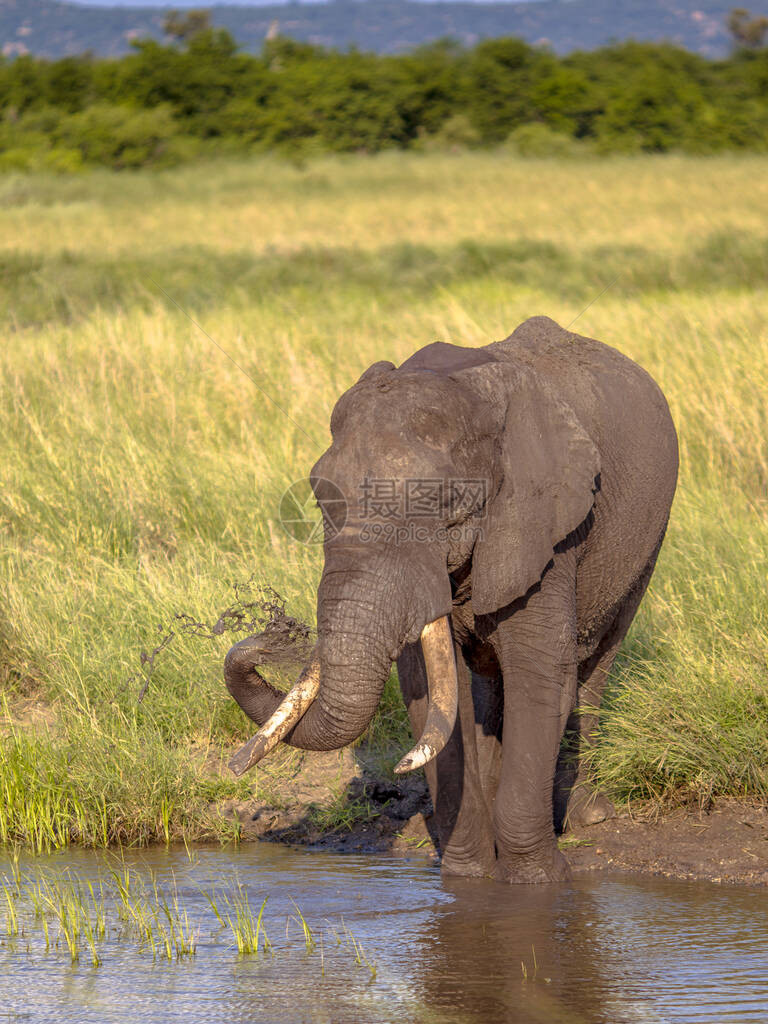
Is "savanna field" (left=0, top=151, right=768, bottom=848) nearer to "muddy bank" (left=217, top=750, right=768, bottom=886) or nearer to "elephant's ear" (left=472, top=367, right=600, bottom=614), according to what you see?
"muddy bank" (left=217, top=750, right=768, bottom=886)

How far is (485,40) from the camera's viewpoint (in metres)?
55.6

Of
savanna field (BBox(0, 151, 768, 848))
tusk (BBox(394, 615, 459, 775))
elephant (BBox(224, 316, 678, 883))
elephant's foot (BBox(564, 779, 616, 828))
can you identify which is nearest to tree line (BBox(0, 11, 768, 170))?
savanna field (BBox(0, 151, 768, 848))

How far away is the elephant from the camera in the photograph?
12.7 ft

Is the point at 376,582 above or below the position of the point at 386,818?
above

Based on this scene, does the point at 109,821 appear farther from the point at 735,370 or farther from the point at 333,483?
the point at 735,370

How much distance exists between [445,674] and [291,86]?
45128 millimetres

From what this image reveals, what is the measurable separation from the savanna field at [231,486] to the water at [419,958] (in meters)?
0.53

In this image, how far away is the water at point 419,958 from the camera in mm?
3861

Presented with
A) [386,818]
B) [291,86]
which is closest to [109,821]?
[386,818]

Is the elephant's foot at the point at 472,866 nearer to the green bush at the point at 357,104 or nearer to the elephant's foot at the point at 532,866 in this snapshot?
the elephant's foot at the point at 532,866

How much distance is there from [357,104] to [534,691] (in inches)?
1715

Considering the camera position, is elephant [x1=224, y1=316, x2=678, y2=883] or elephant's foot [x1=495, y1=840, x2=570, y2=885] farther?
elephant's foot [x1=495, y1=840, x2=570, y2=885]

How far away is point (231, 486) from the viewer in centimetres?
816

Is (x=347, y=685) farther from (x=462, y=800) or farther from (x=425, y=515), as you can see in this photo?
(x=462, y=800)
